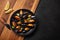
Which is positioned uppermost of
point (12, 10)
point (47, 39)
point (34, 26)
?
point (12, 10)

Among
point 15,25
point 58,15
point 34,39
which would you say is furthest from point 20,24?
point 58,15

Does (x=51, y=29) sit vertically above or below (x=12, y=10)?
below

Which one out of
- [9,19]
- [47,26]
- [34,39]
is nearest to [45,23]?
[47,26]

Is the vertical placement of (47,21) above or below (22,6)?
below

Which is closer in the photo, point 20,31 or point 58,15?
point 20,31

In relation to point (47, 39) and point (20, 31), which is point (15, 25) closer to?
point (20, 31)

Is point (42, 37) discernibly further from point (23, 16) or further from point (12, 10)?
point (12, 10)
